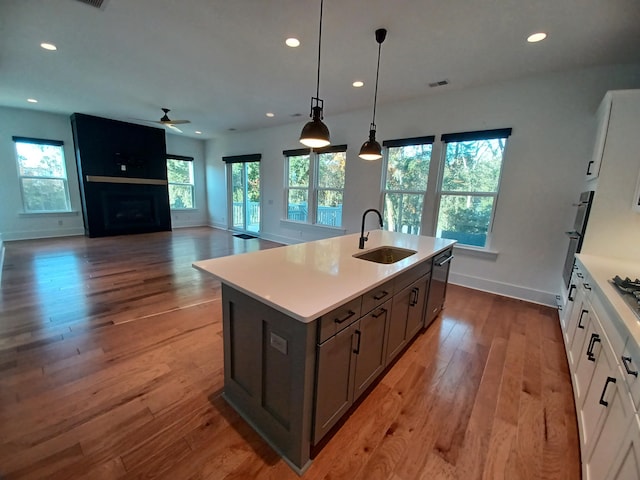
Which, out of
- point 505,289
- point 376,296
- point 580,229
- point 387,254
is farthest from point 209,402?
point 505,289

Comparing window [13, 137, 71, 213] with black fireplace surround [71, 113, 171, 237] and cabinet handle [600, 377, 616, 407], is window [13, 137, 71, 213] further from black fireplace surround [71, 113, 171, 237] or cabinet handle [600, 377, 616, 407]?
cabinet handle [600, 377, 616, 407]

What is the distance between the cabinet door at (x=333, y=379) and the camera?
1276 millimetres

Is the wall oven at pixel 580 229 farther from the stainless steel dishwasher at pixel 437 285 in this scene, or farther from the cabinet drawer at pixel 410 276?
the cabinet drawer at pixel 410 276

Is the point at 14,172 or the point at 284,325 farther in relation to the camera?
the point at 14,172

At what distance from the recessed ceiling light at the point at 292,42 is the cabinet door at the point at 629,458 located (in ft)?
11.0

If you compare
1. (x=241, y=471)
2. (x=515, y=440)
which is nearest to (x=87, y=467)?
(x=241, y=471)

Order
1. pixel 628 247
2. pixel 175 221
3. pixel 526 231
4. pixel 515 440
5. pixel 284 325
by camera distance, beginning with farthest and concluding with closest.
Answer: pixel 175 221 → pixel 526 231 → pixel 628 247 → pixel 515 440 → pixel 284 325

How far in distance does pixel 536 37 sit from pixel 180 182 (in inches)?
340

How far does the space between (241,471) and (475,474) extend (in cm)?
117

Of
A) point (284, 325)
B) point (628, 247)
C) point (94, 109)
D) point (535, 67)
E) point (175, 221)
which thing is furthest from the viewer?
point (175, 221)

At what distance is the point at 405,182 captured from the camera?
14.6 ft

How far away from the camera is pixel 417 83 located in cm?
350

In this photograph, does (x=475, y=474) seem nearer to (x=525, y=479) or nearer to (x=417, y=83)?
(x=525, y=479)

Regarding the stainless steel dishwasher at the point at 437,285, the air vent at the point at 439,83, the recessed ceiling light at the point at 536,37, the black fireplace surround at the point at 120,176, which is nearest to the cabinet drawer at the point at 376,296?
the stainless steel dishwasher at the point at 437,285
